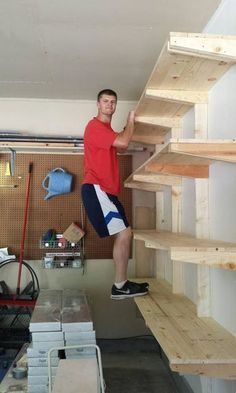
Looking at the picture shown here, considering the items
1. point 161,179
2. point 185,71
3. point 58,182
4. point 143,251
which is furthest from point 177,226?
point 58,182

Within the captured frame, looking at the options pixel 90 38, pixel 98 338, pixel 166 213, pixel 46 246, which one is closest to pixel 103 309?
pixel 98 338

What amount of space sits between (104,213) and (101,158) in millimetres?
406

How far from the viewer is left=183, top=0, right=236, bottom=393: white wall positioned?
6.10 feet

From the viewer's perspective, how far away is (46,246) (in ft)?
12.2

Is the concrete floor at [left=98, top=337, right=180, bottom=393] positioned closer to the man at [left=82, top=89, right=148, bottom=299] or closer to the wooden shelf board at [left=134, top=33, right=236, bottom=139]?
the man at [left=82, top=89, right=148, bottom=299]

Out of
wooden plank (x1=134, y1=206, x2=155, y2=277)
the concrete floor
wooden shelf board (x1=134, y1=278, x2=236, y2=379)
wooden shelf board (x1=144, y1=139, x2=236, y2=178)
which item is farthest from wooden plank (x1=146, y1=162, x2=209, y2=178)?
the concrete floor

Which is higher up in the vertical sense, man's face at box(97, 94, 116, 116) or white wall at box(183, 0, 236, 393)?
man's face at box(97, 94, 116, 116)

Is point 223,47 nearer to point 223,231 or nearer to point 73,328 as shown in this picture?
point 223,231

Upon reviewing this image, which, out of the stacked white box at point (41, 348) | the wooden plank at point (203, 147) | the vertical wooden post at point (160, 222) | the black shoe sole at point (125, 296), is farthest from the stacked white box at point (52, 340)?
the wooden plank at point (203, 147)

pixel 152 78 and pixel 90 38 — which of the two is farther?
pixel 90 38

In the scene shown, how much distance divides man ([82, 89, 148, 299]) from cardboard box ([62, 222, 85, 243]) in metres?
1.17

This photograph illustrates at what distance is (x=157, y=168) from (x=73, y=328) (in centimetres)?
117

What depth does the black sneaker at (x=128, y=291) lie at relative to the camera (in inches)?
101

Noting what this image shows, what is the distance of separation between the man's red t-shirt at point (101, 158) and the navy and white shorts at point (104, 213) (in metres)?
0.06
